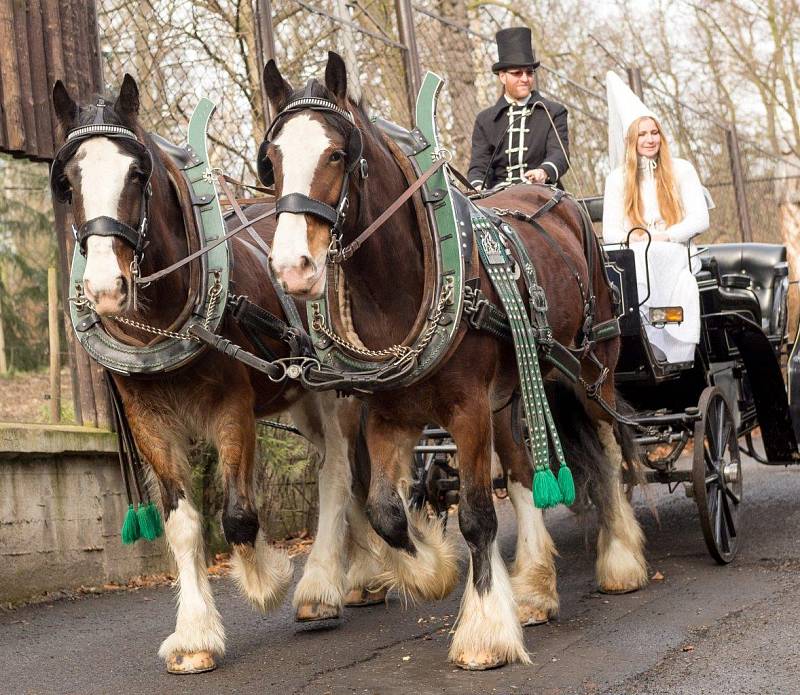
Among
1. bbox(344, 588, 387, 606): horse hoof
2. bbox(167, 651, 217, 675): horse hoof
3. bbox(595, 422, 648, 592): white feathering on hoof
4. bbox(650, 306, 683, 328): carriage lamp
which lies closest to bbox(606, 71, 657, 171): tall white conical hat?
bbox(650, 306, 683, 328): carriage lamp

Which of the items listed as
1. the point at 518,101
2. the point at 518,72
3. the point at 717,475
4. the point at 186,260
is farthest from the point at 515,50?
the point at 186,260

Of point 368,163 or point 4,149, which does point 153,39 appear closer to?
point 4,149

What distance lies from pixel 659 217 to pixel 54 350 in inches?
137

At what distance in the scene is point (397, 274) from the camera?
13.6ft

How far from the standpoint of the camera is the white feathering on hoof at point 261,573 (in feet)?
14.9

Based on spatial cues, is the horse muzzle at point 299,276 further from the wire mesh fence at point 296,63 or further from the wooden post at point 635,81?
the wooden post at point 635,81

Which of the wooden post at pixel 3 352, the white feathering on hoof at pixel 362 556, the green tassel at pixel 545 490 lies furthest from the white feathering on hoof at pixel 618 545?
the wooden post at pixel 3 352

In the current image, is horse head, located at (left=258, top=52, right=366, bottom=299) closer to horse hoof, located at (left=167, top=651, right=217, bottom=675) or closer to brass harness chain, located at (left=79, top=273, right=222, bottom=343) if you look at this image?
brass harness chain, located at (left=79, top=273, right=222, bottom=343)

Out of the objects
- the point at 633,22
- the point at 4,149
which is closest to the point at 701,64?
the point at 633,22

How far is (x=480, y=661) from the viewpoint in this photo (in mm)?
4082

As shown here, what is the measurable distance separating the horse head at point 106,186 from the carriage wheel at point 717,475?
2.94 m

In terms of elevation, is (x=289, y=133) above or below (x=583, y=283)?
above

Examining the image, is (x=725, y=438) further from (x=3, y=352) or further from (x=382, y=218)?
(x=3, y=352)

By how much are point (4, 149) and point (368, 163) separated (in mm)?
2939
